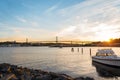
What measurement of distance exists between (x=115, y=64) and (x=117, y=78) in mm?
9188

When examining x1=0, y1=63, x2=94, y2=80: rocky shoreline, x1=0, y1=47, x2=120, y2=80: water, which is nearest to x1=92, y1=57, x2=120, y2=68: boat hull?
x1=0, y1=47, x2=120, y2=80: water

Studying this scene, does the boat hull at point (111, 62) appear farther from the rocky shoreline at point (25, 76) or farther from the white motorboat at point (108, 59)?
the rocky shoreline at point (25, 76)

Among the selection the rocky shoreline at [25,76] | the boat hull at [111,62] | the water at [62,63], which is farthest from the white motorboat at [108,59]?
the rocky shoreline at [25,76]

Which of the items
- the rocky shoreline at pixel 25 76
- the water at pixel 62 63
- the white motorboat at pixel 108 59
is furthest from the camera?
the white motorboat at pixel 108 59

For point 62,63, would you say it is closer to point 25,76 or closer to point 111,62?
point 111,62

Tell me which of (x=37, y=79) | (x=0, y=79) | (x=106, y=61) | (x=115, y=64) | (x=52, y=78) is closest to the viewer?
(x=0, y=79)

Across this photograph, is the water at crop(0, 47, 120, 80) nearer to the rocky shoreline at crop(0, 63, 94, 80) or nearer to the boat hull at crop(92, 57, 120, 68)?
the boat hull at crop(92, 57, 120, 68)

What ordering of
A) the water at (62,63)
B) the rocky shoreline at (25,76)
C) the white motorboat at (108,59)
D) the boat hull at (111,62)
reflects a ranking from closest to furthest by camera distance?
1. the rocky shoreline at (25,76)
2. the water at (62,63)
3. the boat hull at (111,62)
4. the white motorboat at (108,59)

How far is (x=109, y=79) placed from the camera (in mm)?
27250

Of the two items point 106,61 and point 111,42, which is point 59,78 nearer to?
point 106,61

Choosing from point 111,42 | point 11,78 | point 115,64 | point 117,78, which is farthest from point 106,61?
point 111,42

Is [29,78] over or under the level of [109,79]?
over

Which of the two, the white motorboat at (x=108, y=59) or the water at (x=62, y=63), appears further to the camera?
the white motorboat at (x=108, y=59)

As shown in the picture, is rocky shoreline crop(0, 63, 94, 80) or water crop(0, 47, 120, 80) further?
water crop(0, 47, 120, 80)
